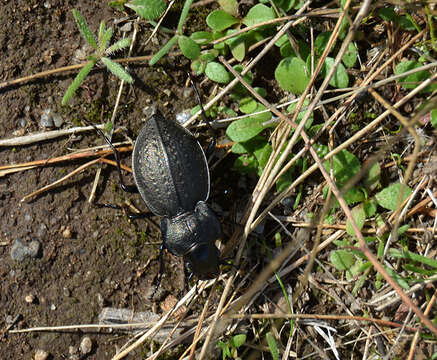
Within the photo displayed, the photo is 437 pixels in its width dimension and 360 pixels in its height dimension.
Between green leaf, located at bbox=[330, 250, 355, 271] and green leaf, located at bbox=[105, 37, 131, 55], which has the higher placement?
green leaf, located at bbox=[105, 37, 131, 55]

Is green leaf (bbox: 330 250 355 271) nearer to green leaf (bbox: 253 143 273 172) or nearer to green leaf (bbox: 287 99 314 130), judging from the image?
green leaf (bbox: 253 143 273 172)

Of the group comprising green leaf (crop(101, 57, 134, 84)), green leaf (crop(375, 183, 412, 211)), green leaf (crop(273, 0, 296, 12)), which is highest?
green leaf (crop(273, 0, 296, 12))

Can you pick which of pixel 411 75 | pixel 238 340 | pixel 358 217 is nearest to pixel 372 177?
pixel 358 217

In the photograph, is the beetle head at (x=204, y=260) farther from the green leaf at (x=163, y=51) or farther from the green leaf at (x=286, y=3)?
the green leaf at (x=286, y=3)

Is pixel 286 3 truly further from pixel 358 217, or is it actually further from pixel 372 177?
pixel 358 217

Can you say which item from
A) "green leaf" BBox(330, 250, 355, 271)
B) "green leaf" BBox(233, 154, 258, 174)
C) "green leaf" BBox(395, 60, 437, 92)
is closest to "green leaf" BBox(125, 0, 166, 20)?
"green leaf" BBox(233, 154, 258, 174)

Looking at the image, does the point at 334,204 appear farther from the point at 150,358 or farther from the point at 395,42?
the point at 150,358
